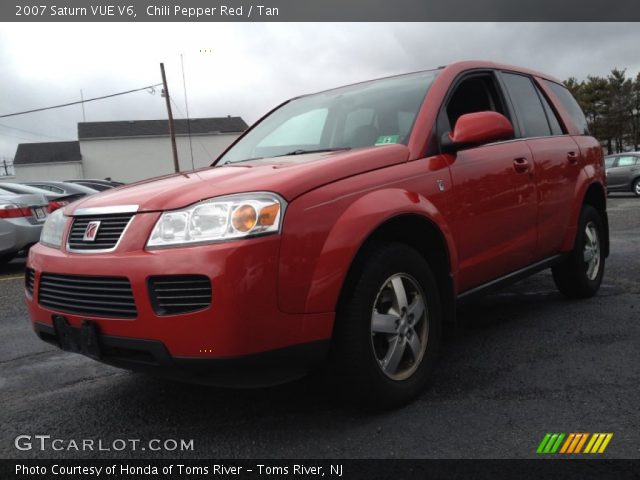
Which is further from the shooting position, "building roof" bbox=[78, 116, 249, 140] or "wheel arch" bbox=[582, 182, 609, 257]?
"building roof" bbox=[78, 116, 249, 140]

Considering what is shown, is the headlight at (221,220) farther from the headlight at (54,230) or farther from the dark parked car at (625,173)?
the dark parked car at (625,173)

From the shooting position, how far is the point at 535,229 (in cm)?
383

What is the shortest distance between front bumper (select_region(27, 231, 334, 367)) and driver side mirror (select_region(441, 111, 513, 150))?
1315mm

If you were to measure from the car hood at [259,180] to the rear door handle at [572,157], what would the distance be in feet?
6.41

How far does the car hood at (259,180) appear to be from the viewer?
7.80ft

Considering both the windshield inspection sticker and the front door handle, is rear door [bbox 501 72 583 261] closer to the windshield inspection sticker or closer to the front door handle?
the front door handle

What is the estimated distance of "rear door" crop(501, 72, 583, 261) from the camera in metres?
3.91

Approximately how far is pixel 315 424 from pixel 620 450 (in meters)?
1.24

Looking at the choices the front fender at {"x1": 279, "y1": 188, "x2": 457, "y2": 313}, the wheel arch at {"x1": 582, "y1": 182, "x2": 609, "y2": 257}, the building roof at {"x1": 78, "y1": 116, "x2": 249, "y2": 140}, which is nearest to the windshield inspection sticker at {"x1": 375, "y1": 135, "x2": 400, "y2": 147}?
the front fender at {"x1": 279, "y1": 188, "x2": 457, "y2": 313}

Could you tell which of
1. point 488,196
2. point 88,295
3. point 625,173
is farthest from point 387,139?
point 625,173

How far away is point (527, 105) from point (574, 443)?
2617 mm

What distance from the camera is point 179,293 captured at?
7.30 feet

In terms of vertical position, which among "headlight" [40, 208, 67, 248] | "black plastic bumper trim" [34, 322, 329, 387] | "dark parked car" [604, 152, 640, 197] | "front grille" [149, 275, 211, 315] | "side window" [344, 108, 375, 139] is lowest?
"dark parked car" [604, 152, 640, 197]

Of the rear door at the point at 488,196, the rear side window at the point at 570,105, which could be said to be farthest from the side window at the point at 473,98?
the rear side window at the point at 570,105
